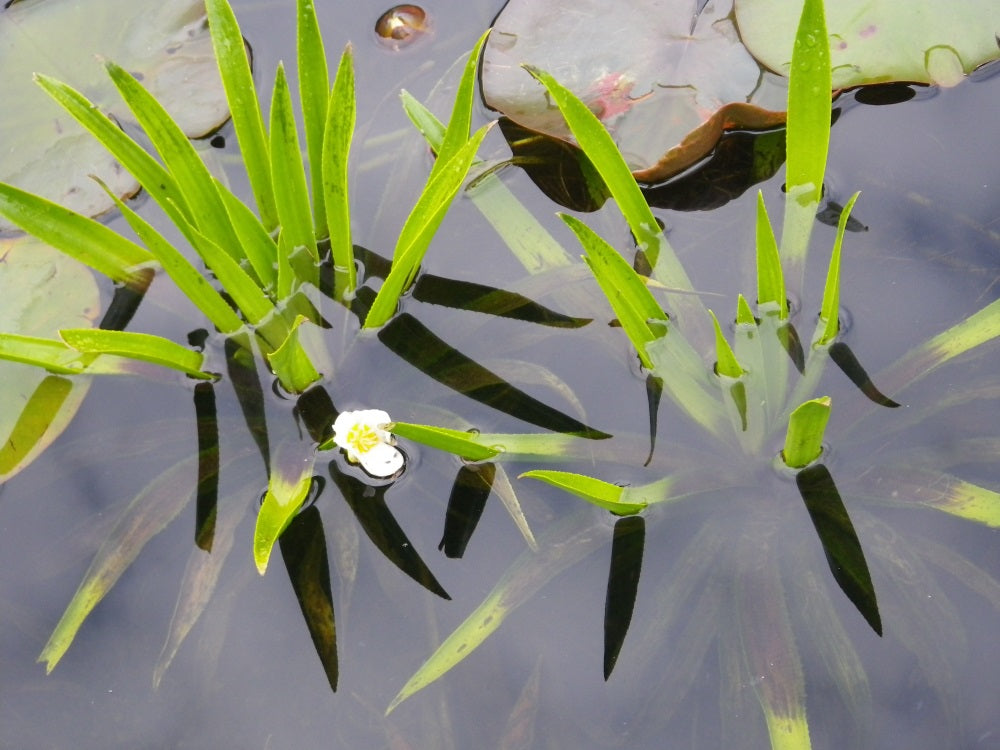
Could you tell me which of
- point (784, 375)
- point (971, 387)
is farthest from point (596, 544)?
point (971, 387)

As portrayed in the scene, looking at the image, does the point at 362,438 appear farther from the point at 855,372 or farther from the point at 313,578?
the point at 855,372

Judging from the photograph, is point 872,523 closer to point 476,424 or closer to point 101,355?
point 476,424

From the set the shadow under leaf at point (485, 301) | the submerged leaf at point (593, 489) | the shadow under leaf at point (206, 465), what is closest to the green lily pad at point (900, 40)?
the shadow under leaf at point (485, 301)

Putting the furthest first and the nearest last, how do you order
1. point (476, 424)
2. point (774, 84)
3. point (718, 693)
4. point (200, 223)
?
point (774, 84) < point (476, 424) < point (200, 223) < point (718, 693)

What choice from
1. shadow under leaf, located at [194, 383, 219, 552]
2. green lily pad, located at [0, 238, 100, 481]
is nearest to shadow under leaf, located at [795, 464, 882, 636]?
shadow under leaf, located at [194, 383, 219, 552]

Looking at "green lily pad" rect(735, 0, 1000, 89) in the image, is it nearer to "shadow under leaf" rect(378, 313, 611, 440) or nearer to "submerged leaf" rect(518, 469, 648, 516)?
"shadow under leaf" rect(378, 313, 611, 440)
